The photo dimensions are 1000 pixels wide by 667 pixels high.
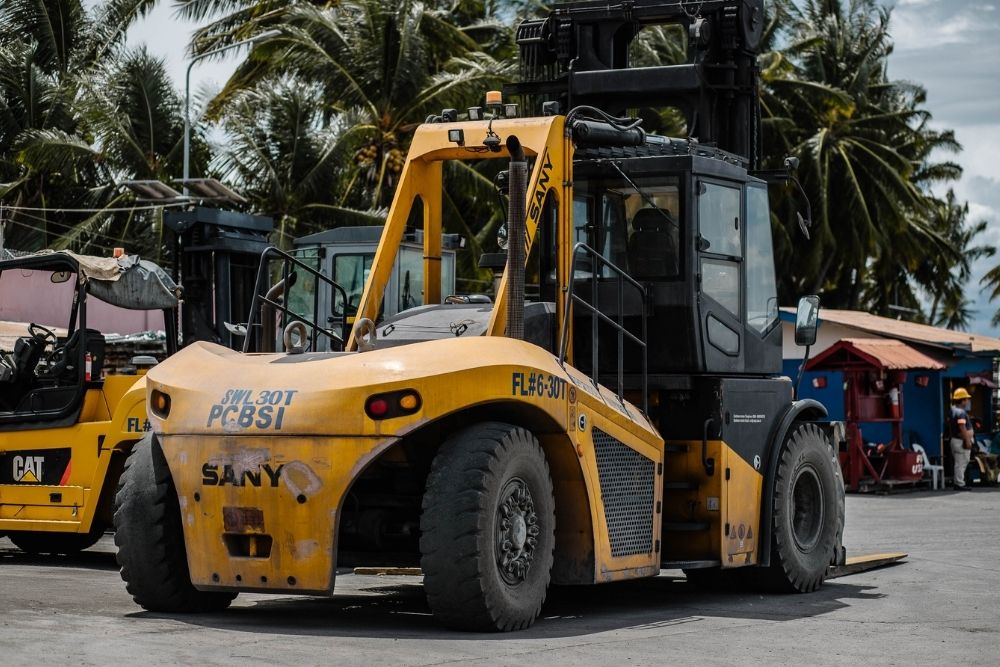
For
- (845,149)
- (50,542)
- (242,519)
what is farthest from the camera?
(845,149)

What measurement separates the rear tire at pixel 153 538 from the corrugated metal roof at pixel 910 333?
21.9m

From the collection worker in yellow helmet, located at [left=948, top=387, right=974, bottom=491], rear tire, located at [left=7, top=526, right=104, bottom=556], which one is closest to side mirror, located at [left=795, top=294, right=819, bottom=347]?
rear tire, located at [left=7, top=526, right=104, bottom=556]

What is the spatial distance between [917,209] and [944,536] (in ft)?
117

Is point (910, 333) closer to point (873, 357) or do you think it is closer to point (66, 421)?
point (873, 357)

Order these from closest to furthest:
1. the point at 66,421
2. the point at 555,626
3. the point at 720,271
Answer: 1. the point at 555,626
2. the point at 720,271
3. the point at 66,421

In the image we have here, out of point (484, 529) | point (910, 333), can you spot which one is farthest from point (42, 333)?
point (910, 333)

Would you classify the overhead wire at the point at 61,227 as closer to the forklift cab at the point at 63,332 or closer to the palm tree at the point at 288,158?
the palm tree at the point at 288,158

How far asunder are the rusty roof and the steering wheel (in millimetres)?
17232

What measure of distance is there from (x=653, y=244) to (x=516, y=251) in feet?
6.71

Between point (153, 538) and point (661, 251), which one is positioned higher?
point (661, 251)

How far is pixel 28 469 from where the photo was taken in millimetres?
14336

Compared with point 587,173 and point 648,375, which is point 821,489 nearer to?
point 648,375

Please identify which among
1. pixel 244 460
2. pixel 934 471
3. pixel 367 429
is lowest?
pixel 934 471

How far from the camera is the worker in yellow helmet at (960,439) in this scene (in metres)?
30.5
